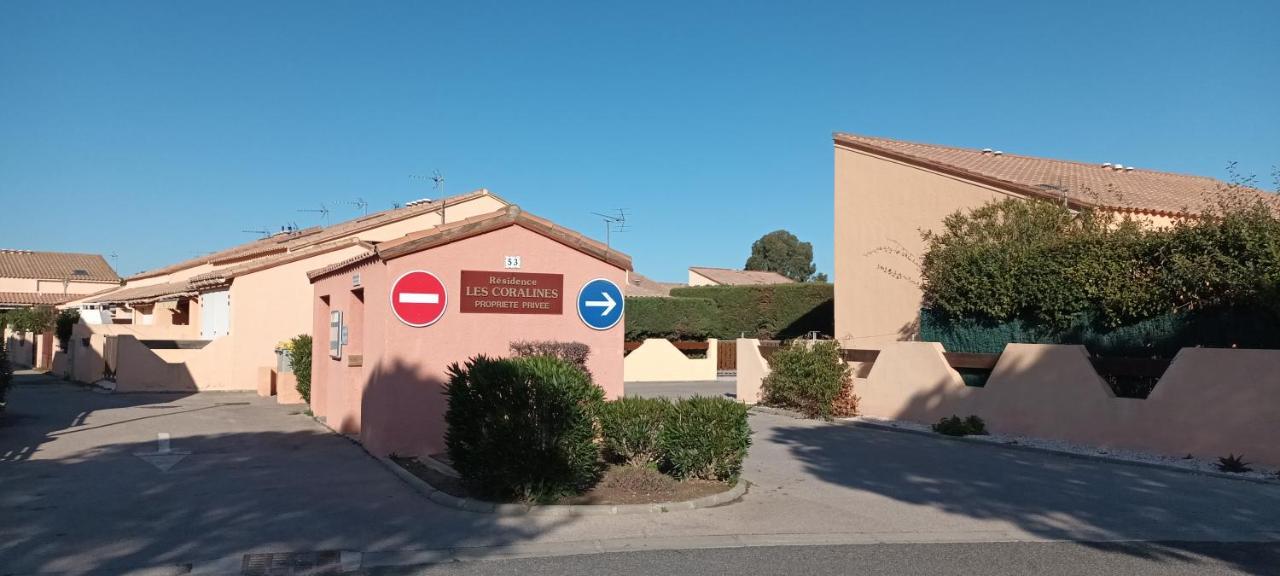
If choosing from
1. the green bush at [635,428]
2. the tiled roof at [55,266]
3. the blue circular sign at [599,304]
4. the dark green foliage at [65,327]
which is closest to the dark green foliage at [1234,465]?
the green bush at [635,428]

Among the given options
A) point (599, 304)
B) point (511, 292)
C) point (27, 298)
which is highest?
point (27, 298)

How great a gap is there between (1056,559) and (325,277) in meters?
11.8

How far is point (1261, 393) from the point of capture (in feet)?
39.7

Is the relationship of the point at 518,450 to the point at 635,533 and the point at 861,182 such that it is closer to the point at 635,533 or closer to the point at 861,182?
the point at 635,533

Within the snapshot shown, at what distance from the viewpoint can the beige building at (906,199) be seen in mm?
21891

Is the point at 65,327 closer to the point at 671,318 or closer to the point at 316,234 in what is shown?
the point at 316,234

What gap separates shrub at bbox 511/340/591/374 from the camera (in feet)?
39.1

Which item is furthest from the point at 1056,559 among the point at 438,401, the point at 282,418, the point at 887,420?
the point at 282,418

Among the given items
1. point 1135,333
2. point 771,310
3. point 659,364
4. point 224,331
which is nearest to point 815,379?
point 1135,333

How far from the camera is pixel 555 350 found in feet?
39.3

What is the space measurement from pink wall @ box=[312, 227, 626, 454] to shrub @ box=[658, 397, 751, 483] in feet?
7.96

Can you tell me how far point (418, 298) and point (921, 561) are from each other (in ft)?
22.4

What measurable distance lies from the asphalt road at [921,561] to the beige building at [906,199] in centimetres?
1392

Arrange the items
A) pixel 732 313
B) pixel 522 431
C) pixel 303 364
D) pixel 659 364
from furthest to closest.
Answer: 1. pixel 732 313
2. pixel 659 364
3. pixel 303 364
4. pixel 522 431
